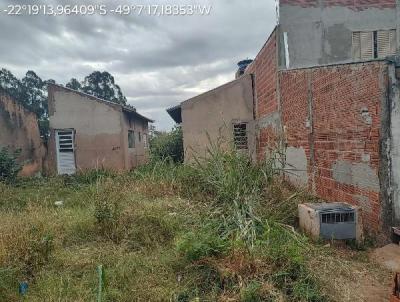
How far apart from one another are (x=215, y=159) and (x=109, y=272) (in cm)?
304

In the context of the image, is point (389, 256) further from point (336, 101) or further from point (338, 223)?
point (336, 101)

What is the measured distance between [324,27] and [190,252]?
8670 millimetres

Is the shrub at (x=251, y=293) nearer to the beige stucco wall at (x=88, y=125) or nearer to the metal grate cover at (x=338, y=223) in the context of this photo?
the metal grate cover at (x=338, y=223)

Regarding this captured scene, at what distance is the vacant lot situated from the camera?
3770 millimetres

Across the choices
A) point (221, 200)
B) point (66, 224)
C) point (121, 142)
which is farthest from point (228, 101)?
point (66, 224)

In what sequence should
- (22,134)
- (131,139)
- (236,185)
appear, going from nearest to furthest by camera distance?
(236,185), (22,134), (131,139)

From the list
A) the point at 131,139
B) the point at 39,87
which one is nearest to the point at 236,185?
the point at 131,139

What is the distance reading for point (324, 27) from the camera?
33.2ft

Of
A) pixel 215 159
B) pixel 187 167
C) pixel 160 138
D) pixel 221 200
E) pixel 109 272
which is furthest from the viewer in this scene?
pixel 160 138

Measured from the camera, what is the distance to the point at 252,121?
462 inches

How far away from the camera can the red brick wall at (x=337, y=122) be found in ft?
18.1

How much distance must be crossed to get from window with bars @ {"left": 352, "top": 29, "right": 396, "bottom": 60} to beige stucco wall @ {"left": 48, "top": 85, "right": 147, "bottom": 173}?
961 centimetres

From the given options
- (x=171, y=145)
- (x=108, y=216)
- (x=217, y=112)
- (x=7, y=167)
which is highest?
(x=217, y=112)

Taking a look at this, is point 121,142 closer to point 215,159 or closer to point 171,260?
point 215,159
